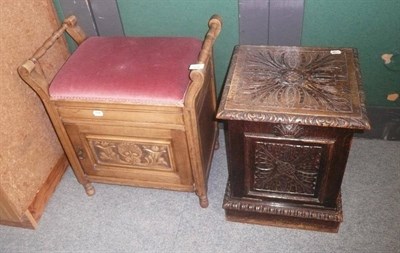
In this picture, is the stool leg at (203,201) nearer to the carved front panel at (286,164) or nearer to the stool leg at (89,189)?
the carved front panel at (286,164)

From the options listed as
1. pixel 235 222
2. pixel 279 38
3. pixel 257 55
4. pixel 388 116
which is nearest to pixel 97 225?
pixel 235 222

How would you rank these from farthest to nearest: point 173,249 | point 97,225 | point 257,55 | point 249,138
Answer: point 97,225
point 173,249
point 257,55
point 249,138

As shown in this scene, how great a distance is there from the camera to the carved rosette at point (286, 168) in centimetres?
132

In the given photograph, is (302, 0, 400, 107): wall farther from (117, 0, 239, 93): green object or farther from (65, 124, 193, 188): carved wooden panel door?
(65, 124, 193, 188): carved wooden panel door

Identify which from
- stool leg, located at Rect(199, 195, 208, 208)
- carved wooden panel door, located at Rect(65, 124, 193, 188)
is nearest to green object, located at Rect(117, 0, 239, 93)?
carved wooden panel door, located at Rect(65, 124, 193, 188)

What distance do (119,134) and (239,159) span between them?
47 cm

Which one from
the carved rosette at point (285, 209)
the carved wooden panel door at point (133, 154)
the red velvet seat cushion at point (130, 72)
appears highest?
the red velvet seat cushion at point (130, 72)

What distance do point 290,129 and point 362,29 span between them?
62 cm

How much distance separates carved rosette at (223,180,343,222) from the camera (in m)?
1.47

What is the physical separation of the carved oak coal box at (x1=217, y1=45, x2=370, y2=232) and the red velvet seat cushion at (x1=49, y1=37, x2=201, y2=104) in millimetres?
179

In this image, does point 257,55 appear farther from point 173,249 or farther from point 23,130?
point 23,130

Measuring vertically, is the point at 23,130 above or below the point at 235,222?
above

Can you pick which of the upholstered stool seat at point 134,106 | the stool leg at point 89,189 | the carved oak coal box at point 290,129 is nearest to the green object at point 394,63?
the carved oak coal box at point 290,129

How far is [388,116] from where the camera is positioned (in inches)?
70.7
